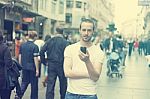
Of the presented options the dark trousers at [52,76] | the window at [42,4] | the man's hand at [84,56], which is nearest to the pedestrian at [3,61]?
the dark trousers at [52,76]

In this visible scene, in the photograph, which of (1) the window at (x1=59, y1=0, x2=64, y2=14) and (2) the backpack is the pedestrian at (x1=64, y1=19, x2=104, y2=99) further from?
(1) the window at (x1=59, y1=0, x2=64, y2=14)

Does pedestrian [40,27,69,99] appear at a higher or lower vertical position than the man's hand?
lower

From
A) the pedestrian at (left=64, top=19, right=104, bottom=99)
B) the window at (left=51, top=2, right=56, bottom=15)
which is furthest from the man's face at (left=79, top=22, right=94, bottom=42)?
the window at (left=51, top=2, right=56, bottom=15)

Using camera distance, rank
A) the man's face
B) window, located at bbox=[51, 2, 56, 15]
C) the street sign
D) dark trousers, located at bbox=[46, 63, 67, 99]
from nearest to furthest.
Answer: the man's face < dark trousers, located at bbox=[46, 63, 67, 99] < the street sign < window, located at bbox=[51, 2, 56, 15]

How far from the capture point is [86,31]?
4520 millimetres

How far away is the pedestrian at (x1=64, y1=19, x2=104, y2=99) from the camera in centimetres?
456

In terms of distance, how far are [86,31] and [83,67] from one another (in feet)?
1.30

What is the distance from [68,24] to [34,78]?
235 feet

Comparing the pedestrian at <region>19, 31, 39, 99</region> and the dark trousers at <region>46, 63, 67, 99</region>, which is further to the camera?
the pedestrian at <region>19, 31, 39, 99</region>

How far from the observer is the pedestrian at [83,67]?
4.56 m

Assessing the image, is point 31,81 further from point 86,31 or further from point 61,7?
point 61,7

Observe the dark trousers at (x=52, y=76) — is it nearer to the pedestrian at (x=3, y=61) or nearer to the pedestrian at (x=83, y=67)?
the pedestrian at (x=3, y=61)

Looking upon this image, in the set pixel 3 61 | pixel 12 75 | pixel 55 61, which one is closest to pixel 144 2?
pixel 55 61

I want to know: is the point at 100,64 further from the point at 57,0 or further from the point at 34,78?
the point at 57,0
